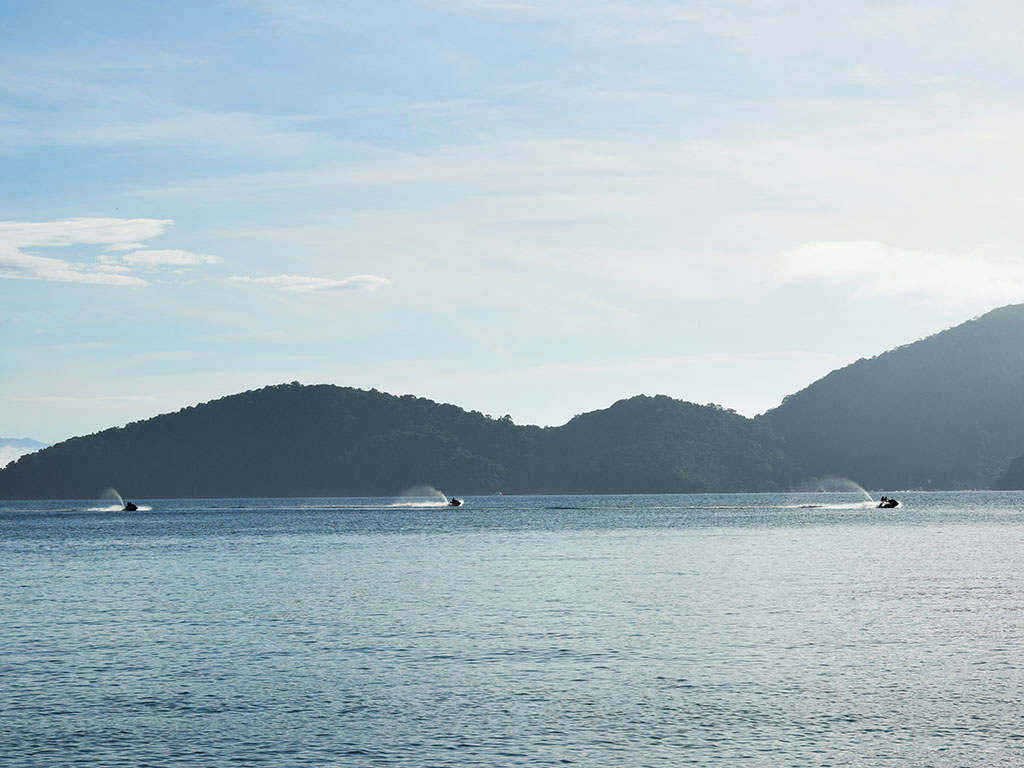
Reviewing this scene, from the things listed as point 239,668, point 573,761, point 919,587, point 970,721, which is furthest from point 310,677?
point 919,587

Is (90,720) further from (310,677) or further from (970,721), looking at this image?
(970,721)

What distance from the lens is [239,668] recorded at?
47.8 m

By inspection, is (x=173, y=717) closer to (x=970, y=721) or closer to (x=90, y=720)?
(x=90, y=720)

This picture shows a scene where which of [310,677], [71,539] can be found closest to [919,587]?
[310,677]

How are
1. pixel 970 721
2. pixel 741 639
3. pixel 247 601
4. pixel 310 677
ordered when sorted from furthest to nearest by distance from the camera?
pixel 247 601 → pixel 741 639 → pixel 310 677 → pixel 970 721

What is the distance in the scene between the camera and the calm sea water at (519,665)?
34062 millimetres

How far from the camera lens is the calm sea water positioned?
34.1m

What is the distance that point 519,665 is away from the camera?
46.5 metres

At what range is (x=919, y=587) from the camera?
78.3 meters

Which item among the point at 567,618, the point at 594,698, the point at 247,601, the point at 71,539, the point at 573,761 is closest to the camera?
the point at 573,761

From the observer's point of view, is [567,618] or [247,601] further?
[247,601]

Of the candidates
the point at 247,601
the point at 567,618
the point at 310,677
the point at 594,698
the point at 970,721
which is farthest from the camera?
the point at 247,601

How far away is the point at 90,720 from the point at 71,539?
13112cm

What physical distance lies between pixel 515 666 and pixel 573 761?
567 inches
